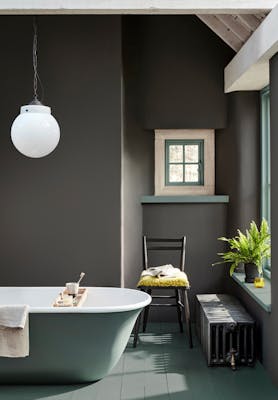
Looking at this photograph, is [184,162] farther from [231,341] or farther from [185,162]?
[231,341]

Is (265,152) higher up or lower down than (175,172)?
higher up

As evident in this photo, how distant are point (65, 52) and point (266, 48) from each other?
2.15 metres

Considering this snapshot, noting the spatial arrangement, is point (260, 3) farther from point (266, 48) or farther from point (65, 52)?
point (65, 52)

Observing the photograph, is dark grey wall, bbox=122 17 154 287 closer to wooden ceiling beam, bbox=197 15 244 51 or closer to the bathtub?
wooden ceiling beam, bbox=197 15 244 51

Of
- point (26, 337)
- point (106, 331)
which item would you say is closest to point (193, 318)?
point (106, 331)

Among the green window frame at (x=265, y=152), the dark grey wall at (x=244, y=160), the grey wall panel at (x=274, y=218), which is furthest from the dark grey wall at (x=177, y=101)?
the grey wall panel at (x=274, y=218)

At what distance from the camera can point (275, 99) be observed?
13.8 feet

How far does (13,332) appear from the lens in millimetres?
3881

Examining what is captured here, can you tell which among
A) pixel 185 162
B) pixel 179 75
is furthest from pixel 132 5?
pixel 185 162

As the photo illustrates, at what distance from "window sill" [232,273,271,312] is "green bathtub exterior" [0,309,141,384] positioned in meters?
0.99

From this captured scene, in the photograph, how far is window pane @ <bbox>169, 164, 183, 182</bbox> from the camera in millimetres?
6297

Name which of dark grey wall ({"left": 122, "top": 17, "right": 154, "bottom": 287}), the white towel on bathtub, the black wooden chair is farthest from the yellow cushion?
the white towel on bathtub

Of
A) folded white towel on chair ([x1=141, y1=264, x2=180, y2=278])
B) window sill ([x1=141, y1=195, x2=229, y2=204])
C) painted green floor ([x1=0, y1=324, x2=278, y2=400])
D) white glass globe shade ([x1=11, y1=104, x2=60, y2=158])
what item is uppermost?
white glass globe shade ([x1=11, y1=104, x2=60, y2=158])

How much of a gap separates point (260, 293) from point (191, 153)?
2.09 metres
